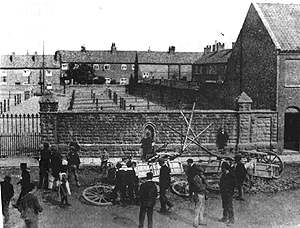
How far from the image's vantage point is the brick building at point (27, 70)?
7188cm

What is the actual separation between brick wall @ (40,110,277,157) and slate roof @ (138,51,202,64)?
5808 centimetres

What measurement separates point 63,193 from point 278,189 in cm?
766

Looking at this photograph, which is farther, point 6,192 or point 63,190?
point 63,190

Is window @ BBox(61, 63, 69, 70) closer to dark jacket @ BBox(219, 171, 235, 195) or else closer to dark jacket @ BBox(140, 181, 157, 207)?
dark jacket @ BBox(219, 171, 235, 195)

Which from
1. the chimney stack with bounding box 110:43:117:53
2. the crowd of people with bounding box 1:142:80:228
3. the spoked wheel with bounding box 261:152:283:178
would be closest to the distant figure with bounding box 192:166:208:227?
the crowd of people with bounding box 1:142:80:228

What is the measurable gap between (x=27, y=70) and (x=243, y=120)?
59544 mm

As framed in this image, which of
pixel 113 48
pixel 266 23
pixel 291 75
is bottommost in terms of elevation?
pixel 291 75

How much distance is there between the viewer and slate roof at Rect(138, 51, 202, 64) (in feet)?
254

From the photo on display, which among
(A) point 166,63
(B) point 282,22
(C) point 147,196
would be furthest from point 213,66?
(C) point 147,196

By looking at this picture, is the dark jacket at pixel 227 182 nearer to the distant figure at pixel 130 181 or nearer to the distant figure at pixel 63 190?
the distant figure at pixel 130 181

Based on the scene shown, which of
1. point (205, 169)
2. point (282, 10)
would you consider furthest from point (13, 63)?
point (205, 169)

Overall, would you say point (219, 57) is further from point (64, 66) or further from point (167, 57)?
point (64, 66)

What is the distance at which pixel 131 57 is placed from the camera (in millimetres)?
82062

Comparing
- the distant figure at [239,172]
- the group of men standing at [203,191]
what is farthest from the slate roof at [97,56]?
the group of men standing at [203,191]
